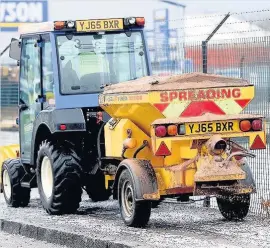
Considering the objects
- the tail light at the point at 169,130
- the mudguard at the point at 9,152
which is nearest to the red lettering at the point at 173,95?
the tail light at the point at 169,130

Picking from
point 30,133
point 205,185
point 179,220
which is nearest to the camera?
point 205,185

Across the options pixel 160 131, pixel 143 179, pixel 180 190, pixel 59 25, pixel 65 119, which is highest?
pixel 59 25

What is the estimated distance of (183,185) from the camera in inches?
465

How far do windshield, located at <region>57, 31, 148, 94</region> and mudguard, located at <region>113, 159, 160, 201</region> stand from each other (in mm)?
2325

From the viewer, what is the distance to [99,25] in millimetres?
14477

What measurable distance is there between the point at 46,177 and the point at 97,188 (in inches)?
27.0

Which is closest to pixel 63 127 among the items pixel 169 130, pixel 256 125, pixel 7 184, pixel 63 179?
pixel 63 179

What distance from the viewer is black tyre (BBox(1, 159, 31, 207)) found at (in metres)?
15.6

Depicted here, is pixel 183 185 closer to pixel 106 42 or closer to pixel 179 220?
pixel 179 220

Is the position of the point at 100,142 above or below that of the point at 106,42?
below

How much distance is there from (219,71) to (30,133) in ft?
8.81

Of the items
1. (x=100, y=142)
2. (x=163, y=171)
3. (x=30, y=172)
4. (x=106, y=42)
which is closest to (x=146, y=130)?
(x=163, y=171)

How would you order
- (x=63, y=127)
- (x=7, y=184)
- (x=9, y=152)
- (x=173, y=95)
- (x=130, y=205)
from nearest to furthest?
(x=173, y=95)
(x=130, y=205)
(x=63, y=127)
(x=7, y=184)
(x=9, y=152)

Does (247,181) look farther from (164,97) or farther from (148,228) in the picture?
(164,97)
